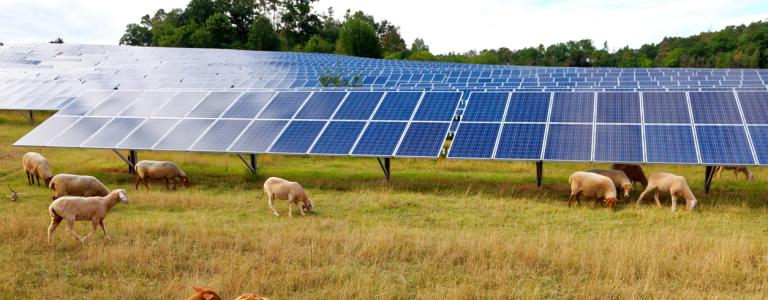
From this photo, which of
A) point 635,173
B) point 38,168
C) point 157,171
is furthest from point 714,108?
point 38,168

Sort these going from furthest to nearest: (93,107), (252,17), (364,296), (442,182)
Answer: (252,17), (93,107), (442,182), (364,296)

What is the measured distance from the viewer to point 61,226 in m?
12.3

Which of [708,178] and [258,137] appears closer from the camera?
[708,178]

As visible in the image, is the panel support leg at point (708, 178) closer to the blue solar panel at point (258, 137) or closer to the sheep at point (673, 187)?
the sheep at point (673, 187)

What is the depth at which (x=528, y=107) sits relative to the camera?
62.7ft

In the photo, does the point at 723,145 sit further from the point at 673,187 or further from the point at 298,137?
the point at 298,137

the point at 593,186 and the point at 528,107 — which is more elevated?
the point at 528,107

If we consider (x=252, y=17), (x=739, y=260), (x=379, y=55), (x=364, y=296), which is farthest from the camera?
(x=252, y=17)

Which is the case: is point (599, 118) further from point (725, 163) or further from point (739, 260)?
point (739, 260)

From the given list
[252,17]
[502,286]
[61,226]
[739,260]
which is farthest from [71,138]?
[252,17]

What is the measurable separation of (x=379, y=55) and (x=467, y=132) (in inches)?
2892

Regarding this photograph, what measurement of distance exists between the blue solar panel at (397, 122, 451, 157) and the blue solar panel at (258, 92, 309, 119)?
4.78 m

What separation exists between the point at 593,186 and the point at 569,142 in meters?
1.89

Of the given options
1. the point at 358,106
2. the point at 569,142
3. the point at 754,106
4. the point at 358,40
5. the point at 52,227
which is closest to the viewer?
the point at 52,227
